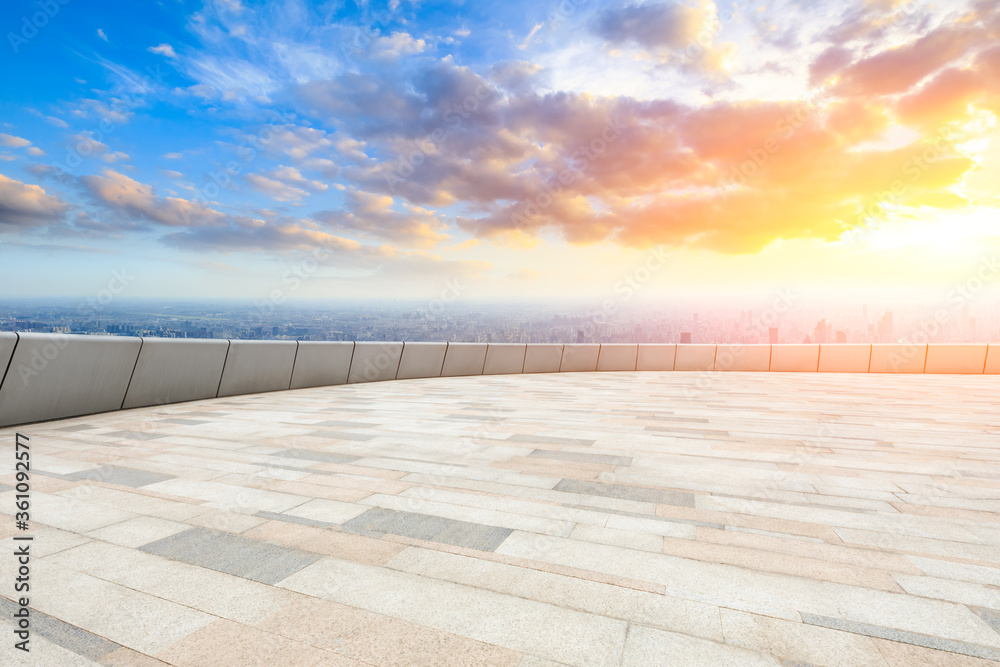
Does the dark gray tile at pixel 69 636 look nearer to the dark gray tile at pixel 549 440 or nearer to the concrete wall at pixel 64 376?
the dark gray tile at pixel 549 440

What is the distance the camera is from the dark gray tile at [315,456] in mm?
5648

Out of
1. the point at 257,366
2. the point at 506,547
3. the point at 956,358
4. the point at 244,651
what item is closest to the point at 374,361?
the point at 257,366

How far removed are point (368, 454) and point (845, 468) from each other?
17.0 ft

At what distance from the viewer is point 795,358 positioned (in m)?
19.1

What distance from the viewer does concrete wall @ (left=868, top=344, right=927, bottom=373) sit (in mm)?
18438

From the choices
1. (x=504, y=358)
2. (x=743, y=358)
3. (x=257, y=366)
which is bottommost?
(x=257, y=366)

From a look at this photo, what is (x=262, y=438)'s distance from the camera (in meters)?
6.73

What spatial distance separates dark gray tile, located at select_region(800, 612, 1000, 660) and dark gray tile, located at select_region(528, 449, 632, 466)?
9.89ft

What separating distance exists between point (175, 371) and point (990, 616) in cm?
1134

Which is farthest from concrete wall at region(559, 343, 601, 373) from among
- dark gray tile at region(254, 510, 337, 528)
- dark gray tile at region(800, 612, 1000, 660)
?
dark gray tile at region(800, 612, 1000, 660)

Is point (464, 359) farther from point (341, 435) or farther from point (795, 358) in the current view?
point (795, 358)

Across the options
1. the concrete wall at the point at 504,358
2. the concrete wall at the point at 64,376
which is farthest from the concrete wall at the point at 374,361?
the concrete wall at the point at 64,376

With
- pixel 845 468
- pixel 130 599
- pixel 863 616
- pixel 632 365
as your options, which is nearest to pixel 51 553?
pixel 130 599

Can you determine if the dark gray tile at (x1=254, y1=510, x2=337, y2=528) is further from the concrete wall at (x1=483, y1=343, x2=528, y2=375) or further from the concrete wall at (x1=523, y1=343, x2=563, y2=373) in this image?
the concrete wall at (x1=523, y1=343, x2=563, y2=373)
